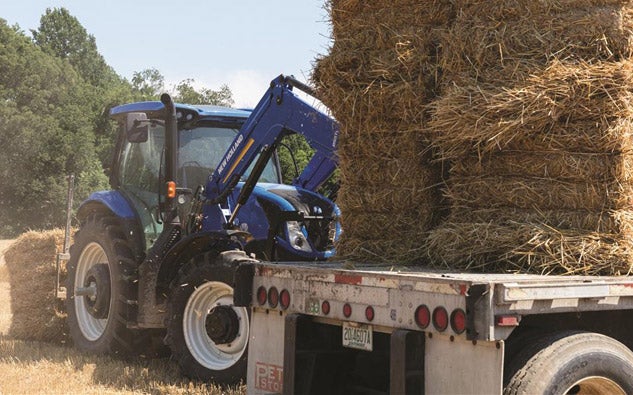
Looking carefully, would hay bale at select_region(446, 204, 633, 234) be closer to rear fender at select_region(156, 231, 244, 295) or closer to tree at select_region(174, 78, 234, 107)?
rear fender at select_region(156, 231, 244, 295)

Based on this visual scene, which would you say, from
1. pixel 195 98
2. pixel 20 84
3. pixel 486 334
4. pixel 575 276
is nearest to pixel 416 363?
pixel 486 334

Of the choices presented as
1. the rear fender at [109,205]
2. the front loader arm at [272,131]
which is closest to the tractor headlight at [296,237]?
the front loader arm at [272,131]

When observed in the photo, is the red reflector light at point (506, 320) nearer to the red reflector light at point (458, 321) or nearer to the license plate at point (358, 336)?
the red reflector light at point (458, 321)

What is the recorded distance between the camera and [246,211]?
849cm

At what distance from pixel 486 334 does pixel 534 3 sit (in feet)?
Answer: 7.36

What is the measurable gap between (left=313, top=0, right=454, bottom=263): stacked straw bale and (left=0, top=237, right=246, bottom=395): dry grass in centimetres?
178

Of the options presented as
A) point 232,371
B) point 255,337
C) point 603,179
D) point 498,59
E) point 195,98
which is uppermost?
point 195,98

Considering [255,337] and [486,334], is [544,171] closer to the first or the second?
[486,334]

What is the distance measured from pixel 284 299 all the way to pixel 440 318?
1334 millimetres

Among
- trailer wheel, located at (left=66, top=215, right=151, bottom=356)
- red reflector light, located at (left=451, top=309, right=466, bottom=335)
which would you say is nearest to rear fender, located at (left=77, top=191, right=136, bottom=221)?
trailer wheel, located at (left=66, top=215, right=151, bottom=356)

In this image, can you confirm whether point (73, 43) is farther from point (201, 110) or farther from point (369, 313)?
point (369, 313)

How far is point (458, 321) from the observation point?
4.39m

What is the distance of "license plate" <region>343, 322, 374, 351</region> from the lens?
504cm

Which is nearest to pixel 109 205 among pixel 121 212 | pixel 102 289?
pixel 121 212
